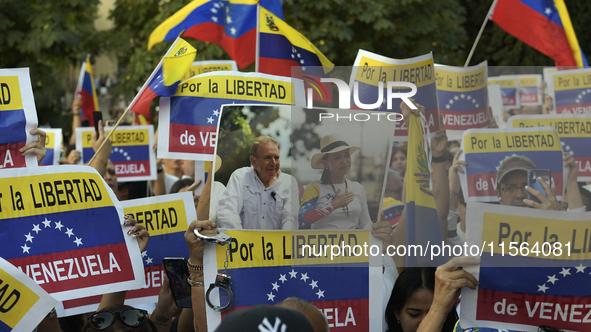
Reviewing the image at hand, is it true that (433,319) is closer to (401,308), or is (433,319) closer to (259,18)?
(401,308)

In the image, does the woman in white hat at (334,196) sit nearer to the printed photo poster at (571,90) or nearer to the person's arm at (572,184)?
the person's arm at (572,184)

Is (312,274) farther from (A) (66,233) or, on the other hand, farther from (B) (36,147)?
(B) (36,147)

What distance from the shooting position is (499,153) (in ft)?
14.0

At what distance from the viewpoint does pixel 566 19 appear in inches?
246

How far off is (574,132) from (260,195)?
304 cm

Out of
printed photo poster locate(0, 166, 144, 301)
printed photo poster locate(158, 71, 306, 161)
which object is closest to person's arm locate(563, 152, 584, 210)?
printed photo poster locate(158, 71, 306, 161)

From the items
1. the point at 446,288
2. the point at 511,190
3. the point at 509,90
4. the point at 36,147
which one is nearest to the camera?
the point at 446,288

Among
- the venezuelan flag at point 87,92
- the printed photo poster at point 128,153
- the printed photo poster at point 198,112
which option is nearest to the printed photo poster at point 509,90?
the printed photo poster at point 128,153

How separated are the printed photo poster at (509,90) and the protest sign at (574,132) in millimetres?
2908

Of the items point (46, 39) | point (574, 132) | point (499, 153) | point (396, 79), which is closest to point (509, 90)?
point (574, 132)

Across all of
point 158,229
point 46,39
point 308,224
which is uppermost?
point 46,39

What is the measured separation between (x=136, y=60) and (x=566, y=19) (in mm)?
7293

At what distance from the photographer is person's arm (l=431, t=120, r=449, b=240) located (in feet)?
13.1

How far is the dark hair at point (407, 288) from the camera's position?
2.99 metres
